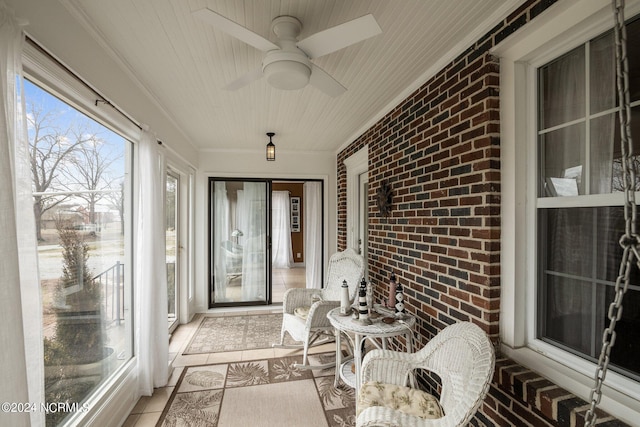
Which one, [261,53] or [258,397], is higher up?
[261,53]

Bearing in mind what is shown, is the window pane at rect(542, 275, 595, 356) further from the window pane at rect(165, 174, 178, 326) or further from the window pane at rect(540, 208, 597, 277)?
the window pane at rect(165, 174, 178, 326)

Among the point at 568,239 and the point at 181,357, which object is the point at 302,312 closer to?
the point at 181,357

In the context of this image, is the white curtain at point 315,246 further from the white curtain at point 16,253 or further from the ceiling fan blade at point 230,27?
the white curtain at point 16,253

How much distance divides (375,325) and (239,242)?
3.05 metres

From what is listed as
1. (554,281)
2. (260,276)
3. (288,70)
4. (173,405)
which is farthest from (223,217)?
(554,281)

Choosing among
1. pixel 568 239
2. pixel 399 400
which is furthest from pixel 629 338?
pixel 399 400

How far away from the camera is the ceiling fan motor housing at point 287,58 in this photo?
4.88ft

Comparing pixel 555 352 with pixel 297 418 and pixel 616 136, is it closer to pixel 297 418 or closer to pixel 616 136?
pixel 616 136

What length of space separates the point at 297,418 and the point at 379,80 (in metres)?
2.57

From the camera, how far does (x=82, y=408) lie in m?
1.70

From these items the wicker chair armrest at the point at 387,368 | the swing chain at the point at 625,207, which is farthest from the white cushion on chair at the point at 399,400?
the swing chain at the point at 625,207

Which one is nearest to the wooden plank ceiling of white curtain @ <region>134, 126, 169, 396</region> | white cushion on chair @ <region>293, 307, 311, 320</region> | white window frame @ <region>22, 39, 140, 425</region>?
white window frame @ <region>22, 39, 140, 425</region>

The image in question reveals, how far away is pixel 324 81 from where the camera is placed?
5.57ft

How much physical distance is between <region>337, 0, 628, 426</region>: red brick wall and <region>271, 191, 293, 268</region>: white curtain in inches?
207
